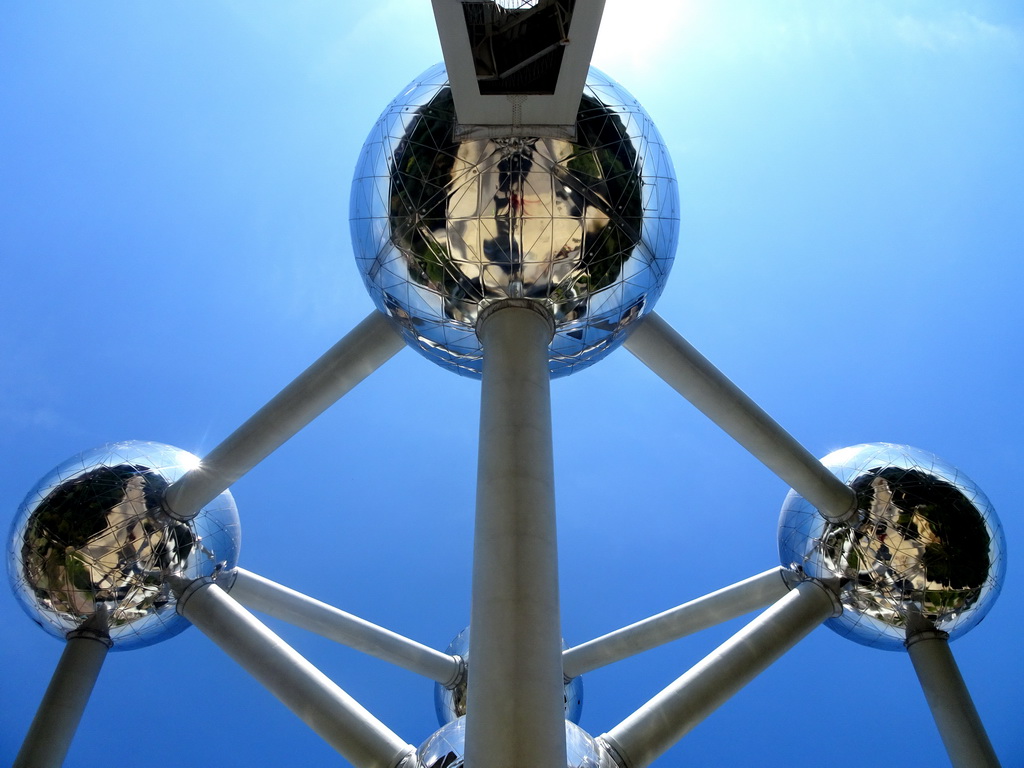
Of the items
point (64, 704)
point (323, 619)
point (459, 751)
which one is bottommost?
point (459, 751)

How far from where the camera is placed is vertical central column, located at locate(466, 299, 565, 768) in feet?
15.6

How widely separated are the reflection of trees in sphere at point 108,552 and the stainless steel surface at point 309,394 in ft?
3.37

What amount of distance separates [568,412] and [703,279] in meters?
4.38

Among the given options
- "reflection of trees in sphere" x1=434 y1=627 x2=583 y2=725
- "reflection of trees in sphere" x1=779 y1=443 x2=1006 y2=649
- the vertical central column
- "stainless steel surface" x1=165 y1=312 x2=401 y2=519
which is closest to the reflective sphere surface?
the vertical central column

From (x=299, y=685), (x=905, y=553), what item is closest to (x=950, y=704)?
(x=905, y=553)

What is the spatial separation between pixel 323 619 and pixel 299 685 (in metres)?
2.10

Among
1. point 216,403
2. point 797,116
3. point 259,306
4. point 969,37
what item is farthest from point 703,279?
point 216,403

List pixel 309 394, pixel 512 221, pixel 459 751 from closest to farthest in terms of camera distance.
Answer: pixel 512 221 → pixel 459 751 → pixel 309 394

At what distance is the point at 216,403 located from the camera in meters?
19.4

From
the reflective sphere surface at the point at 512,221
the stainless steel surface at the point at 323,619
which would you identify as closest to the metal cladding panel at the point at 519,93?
the reflective sphere surface at the point at 512,221

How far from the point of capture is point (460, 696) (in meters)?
10.5

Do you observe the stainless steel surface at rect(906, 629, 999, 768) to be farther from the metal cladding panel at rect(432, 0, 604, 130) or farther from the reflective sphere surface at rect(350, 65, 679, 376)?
the metal cladding panel at rect(432, 0, 604, 130)

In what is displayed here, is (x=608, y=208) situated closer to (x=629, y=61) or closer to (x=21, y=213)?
(x=629, y=61)

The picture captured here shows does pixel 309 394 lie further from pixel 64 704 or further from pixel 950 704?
pixel 950 704
